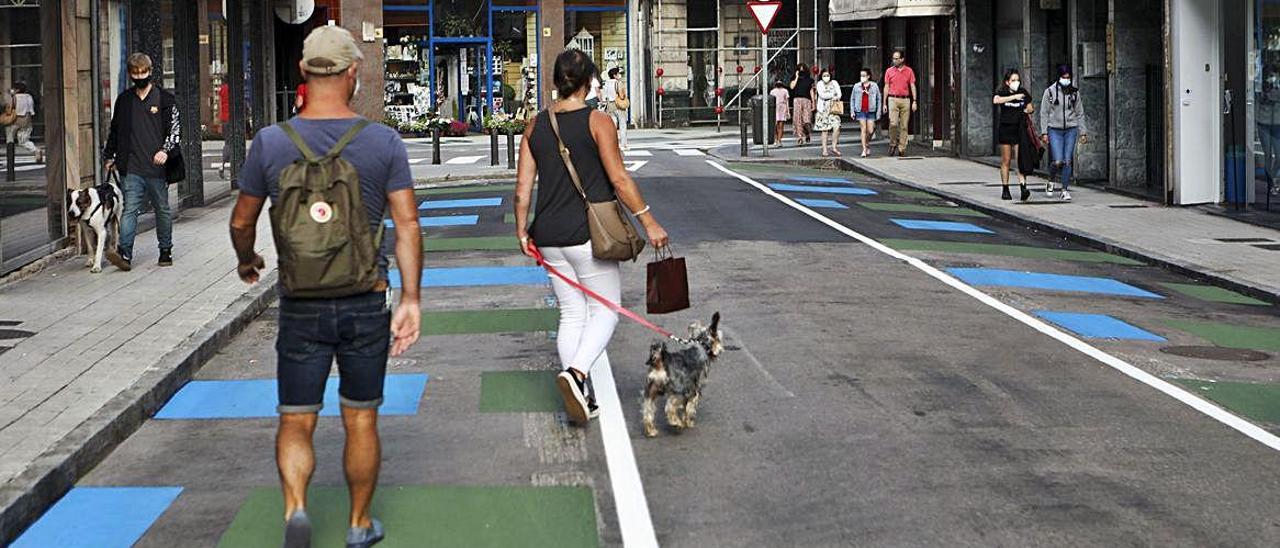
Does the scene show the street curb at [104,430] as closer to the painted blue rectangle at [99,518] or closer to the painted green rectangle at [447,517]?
the painted blue rectangle at [99,518]

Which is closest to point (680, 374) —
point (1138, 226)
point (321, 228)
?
point (321, 228)

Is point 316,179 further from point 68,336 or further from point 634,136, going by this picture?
point 634,136

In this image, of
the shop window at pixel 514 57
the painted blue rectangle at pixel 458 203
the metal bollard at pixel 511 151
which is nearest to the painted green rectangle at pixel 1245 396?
the painted blue rectangle at pixel 458 203

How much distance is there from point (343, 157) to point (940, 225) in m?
15.3

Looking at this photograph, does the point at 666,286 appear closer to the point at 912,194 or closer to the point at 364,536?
the point at 364,536

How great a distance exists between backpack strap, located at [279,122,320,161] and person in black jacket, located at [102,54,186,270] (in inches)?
357

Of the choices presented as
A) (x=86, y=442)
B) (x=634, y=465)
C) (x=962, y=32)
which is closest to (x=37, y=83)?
(x=86, y=442)

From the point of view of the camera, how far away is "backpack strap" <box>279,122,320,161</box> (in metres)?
6.33

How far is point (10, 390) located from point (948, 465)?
509 cm

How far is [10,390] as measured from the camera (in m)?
9.82

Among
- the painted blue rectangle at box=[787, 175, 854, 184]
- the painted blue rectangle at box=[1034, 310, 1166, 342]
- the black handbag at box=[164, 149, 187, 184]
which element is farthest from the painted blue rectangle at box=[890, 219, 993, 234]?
the black handbag at box=[164, 149, 187, 184]

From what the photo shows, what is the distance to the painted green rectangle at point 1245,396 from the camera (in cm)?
956

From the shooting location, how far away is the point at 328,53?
253 inches

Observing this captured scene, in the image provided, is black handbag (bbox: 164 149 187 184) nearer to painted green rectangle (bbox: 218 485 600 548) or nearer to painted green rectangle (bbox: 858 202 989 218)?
painted green rectangle (bbox: 218 485 600 548)
